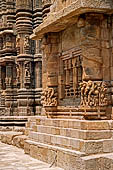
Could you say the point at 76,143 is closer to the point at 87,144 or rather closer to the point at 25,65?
the point at 87,144

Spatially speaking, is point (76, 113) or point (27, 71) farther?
point (27, 71)

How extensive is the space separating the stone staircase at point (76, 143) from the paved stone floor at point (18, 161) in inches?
11.6

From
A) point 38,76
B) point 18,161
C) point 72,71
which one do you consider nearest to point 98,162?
point 18,161

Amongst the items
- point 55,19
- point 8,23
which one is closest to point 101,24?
point 55,19

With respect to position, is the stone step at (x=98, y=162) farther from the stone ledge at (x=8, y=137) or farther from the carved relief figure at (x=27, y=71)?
the carved relief figure at (x=27, y=71)

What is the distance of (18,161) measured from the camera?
10578mm

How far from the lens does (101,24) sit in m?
9.45

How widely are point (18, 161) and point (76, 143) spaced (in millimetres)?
2531

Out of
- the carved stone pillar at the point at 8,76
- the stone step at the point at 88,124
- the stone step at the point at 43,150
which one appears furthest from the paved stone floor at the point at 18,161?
the carved stone pillar at the point at 8,76

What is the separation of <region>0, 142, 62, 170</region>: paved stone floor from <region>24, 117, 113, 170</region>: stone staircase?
29 cm

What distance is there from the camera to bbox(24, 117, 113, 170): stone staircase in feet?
27.8

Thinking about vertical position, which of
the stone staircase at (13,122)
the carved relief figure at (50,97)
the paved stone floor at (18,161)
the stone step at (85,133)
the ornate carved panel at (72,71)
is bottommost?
the paved stone floor at (18,161)

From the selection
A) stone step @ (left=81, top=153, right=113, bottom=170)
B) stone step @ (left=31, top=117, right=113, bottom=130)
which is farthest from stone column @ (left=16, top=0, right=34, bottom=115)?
stone step @ (left=81, top=153, right=113, bottom=170)

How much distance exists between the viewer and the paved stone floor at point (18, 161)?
9.54 m
